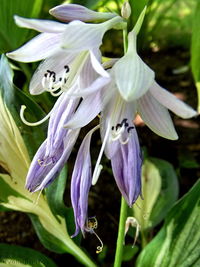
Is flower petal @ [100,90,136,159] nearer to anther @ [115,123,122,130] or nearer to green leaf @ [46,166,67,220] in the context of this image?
anther @ [115,123,122,130]

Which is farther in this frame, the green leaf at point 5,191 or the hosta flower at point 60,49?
the green leaf at point 5,191

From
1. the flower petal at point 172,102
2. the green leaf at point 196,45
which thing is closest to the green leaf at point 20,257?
the flower petal at point 172,102

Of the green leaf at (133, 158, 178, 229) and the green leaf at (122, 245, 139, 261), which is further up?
the green leaf at (133, 158, 178, 229)

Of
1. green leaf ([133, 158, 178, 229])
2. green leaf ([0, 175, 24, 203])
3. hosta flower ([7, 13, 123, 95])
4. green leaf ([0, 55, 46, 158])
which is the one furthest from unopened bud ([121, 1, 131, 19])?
green leaf ([133, 158, 178, 229])

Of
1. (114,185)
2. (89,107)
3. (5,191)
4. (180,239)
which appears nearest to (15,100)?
(5,191)

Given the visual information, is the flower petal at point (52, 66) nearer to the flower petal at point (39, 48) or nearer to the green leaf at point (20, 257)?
the flower petal at point (39, 48)

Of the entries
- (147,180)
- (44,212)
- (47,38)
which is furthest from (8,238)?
(47,38)
